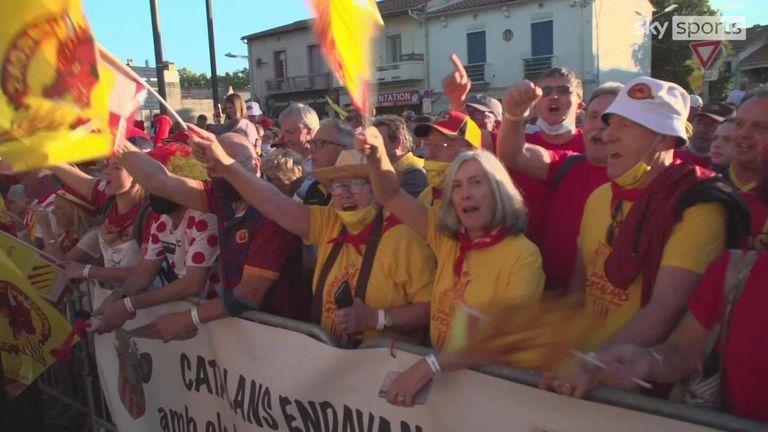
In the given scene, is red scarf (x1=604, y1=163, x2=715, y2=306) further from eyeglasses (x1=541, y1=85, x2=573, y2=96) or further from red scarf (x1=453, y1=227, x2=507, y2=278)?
eyeglasses (x1=541, y1=85, x2=573, y2=96)

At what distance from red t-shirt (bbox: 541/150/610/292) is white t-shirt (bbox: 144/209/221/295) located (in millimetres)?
1755

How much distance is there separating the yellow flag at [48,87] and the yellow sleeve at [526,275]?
163 cm

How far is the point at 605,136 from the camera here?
262cm

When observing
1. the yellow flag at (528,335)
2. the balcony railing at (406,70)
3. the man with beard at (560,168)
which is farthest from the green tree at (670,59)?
the yellow flag at (528,335)

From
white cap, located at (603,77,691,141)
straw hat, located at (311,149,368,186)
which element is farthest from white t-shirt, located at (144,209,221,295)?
white cap, located at (603,77,691,141)

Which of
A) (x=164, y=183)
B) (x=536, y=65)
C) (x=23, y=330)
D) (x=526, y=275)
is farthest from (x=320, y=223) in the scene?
(x=536, y=65)

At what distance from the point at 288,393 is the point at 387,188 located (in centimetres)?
102

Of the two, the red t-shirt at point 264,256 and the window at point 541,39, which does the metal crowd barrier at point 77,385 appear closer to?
the red t-shirt at point 264,256

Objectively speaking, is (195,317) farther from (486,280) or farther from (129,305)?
(486,280)

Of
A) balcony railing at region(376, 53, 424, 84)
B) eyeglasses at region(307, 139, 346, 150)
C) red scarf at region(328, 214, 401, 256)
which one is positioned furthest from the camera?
balcony railing at region(376, 53, 424, 84)

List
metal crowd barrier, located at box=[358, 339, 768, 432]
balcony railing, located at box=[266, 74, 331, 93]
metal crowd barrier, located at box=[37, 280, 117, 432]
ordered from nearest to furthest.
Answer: metal crowd barrier, located at box=[358, 339, 768, 432]
metal crowd barrier, located at box=[37, 280, 117, 432]
balcony railing, located at box=[266, 74, 331, 93]

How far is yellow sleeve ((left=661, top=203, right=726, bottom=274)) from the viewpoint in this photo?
2.22 metres

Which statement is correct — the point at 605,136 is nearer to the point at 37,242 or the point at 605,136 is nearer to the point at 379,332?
the point at 379,332

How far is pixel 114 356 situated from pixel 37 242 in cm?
226
